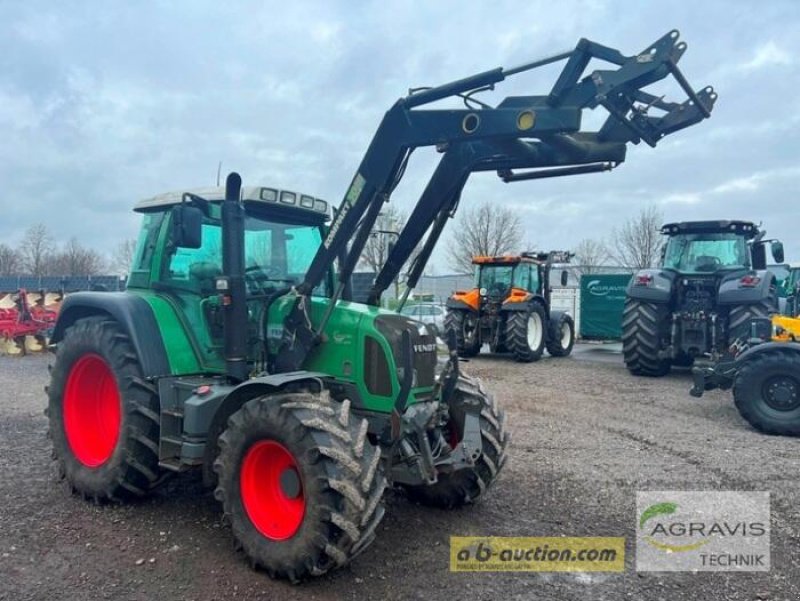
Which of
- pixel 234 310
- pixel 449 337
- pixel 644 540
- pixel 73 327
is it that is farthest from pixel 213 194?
pixel 644 540

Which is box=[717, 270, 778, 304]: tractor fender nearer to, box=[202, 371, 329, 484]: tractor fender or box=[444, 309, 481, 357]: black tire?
box=[444, 309, 481, 357]: black tire

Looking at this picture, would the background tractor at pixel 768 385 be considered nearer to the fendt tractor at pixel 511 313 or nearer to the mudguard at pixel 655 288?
the mudguard at pixel 655 288

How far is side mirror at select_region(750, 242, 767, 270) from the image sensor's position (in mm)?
12297

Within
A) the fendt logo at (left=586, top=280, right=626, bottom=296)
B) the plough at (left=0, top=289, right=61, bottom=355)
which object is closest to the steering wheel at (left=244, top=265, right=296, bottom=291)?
the plough at (left=0, top=289, right=61, bottom=355)

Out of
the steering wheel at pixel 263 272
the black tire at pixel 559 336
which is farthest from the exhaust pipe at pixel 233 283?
the black tire at pixel 559 336

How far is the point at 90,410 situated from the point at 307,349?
2211 millimetres

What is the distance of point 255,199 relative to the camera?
187 inches

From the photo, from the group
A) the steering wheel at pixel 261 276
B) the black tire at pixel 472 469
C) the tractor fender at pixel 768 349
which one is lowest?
the black tire at pixel 472 469

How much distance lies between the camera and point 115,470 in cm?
461

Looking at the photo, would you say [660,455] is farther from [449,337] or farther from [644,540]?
[449,337]

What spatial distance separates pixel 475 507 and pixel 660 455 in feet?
8.89

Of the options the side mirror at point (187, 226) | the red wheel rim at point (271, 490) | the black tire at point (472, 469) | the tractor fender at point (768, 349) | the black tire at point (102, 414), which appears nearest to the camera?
the red wheel rim at point (271, 490)

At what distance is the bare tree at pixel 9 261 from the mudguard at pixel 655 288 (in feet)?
179

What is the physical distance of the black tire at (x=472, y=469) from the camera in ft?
15.6
